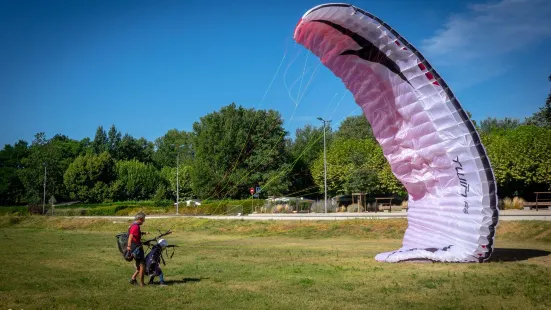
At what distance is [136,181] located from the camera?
89.4 metres

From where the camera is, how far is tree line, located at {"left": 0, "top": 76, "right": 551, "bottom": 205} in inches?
1982

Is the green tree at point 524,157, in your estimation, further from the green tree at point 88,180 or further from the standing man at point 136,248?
the green tree at point 88,180

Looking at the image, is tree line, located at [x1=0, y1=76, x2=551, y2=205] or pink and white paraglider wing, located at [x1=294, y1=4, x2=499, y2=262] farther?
tree line, located at [x1=0, y1=76, x2=551, y2=205]

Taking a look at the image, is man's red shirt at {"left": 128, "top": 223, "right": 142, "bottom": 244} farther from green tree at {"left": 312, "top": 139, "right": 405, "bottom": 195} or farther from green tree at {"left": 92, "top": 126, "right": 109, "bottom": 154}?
green tree at {"left": 92, "top": 126, "right": 109, "bottom": 154}

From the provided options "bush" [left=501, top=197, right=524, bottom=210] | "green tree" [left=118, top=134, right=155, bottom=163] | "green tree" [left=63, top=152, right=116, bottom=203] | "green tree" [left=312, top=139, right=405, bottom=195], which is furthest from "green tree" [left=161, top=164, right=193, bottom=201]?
"bush" [left=501, top=197, right=524, bottom=210]

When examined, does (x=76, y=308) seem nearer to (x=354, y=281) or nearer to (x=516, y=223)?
(x=354, y=281)

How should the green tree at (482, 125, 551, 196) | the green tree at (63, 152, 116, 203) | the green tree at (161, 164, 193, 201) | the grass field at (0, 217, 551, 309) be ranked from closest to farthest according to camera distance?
the grass field at (0, 217, 551, 309), the green tree at (482, 125, 551, 196), the green tree at (63, 152, 116, 203), the green tree at (161, 164, 193, 201)

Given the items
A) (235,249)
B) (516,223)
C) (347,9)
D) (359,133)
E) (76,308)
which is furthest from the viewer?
(359,133)

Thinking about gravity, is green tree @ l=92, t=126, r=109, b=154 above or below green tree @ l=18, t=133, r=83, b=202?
above

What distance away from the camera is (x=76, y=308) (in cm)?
944

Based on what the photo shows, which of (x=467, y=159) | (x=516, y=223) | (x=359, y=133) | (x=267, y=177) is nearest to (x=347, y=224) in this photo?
(x=516, y=223)

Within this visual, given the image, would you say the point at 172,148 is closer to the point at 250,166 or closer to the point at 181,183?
the point at 181,183

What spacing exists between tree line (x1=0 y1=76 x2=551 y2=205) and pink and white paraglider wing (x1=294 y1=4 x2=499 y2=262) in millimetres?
23273

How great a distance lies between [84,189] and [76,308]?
244ft
